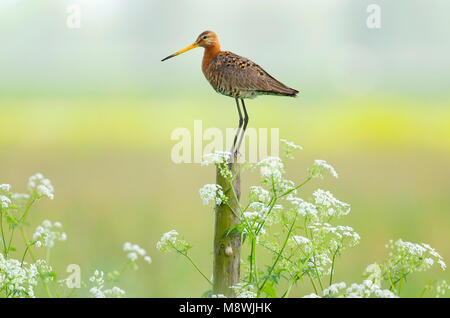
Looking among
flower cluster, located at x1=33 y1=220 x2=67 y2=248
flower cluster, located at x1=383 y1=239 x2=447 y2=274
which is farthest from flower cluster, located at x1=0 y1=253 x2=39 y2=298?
flower cluster, located at x1=383 y1=239 x2=447 y2=274

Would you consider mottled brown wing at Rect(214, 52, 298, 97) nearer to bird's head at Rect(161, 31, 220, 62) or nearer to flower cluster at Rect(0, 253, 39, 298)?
bird's head at Rect(161, 31, 220, 62)

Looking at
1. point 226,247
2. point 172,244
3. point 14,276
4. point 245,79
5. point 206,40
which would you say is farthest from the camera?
point 206,40

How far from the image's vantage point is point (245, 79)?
5.17 metres

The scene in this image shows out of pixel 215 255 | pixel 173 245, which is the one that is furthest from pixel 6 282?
pixel 215 255

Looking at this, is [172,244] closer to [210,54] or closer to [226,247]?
[226,247]

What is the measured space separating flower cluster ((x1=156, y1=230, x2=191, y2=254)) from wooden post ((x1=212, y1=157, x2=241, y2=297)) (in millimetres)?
415

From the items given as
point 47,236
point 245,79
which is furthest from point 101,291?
point 245,79

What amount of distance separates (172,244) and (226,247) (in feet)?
1.62

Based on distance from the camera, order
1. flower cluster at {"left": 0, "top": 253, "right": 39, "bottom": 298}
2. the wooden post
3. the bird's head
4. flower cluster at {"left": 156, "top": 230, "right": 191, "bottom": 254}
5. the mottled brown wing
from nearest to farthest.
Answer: flower cluster at {"left": 0, "top": 253, "right": 39, "bottom": 298}
flower cluster at {"left": 156, "top": 230, "right": 191, "bottom": 254}
the wooden post
the mottled brown wing
the bird's head

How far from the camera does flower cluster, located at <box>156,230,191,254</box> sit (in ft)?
11.6

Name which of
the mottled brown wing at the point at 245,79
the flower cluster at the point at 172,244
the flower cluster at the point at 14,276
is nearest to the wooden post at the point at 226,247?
the flower cluster at the point at 172,244

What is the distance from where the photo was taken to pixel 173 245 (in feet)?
11.7
